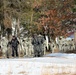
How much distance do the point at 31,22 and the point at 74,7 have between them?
14465mm

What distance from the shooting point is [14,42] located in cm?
2442

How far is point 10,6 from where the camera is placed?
31.4m

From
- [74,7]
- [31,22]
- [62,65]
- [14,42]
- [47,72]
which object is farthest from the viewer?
[31,22]

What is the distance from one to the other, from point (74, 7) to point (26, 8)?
444 inches

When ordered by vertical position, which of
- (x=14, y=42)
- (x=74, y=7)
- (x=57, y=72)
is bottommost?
(x=57, y=72)

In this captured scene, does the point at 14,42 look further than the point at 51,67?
Yes

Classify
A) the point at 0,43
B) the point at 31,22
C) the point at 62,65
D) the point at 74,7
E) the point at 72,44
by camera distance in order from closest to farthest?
the point at 62,65 < the point at 74,7 < the point at 0,43 < the point at 31,22 < the point at 72,44

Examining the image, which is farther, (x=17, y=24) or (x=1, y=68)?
(x=17, y=24)

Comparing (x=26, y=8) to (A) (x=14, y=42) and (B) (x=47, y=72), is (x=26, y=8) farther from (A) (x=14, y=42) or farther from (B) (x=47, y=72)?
(B) (x=47, y=72)

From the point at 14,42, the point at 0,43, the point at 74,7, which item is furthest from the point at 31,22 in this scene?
the point at 74,7

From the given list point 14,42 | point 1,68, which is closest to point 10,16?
point 14,42

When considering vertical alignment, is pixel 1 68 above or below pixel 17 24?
below

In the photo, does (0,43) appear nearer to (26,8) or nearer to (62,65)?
(26,8)

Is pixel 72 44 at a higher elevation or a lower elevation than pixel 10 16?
lower
